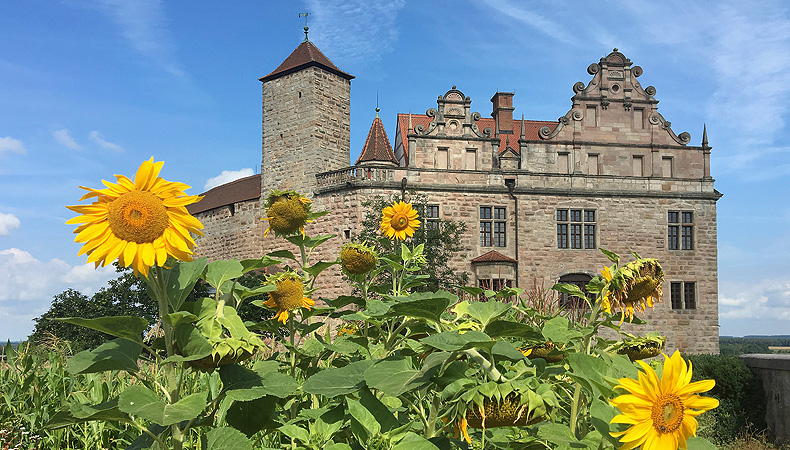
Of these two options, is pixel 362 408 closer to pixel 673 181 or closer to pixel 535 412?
pixel 535 412

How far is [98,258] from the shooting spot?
1351 millimetres

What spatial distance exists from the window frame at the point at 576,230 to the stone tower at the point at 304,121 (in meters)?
8.44

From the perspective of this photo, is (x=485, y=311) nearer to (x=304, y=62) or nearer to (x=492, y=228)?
(x=492, y=228)

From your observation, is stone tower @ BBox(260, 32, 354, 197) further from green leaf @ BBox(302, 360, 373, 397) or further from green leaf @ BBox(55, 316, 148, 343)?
green leaf @ BBox(302, 360, 373, 397)

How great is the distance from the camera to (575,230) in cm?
2192

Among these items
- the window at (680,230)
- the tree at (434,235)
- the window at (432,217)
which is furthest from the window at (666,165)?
the window at (432,217)

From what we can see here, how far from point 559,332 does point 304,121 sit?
21.2 m

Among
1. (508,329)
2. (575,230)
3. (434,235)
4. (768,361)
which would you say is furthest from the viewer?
(575,230)

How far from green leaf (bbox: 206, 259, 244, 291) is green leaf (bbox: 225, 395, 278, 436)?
13.4 inches

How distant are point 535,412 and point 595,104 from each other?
2335 centimetres

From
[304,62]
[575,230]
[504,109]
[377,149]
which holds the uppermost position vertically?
[304,62]

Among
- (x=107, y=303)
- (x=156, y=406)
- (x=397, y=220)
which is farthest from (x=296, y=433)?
(x=107, y=303)

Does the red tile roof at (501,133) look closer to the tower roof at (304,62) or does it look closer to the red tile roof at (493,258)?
the tower roof at (304,62)

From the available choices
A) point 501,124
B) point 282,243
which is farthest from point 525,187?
point 282,243
